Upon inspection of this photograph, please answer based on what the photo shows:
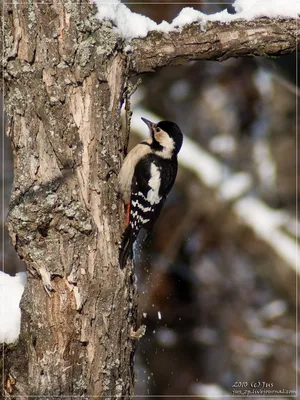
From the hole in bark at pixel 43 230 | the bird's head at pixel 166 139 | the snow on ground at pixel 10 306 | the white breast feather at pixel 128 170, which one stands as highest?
the bird's head at pixel 166 139

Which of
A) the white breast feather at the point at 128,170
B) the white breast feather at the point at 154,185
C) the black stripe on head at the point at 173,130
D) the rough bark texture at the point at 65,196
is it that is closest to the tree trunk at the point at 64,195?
the rough bark texture at the point at 65,196

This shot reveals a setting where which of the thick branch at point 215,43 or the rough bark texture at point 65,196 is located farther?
the thick branch at point 215,43

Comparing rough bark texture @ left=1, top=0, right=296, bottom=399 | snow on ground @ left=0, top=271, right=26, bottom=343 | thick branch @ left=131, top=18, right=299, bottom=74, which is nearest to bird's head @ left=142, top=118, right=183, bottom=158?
thick branch @ left=131, top=18, right=299, bottom=74

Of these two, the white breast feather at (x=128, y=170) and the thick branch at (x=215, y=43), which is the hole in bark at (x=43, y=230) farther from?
the thick branch at (x=215, y=43)

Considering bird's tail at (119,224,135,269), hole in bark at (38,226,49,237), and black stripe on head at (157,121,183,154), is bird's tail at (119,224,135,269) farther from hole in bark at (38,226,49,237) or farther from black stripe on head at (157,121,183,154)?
black stripe on head at (157,121,183,154)

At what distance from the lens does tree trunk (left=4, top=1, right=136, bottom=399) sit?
10.9 ft

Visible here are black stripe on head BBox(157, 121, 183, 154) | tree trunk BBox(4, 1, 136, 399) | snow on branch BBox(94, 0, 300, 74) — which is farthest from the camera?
black stripe on head BBox(157, 121, 183, 154)

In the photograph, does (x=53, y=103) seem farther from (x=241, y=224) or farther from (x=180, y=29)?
(x=241, y=224)

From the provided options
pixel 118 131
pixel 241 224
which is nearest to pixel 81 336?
pixel 118 131

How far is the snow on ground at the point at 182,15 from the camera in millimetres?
3494

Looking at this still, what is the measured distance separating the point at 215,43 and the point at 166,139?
1.07 meters

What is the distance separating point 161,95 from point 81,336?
6800mm

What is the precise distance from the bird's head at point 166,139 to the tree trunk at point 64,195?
1141 millimetres

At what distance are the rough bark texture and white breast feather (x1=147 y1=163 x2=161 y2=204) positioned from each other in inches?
35.9
